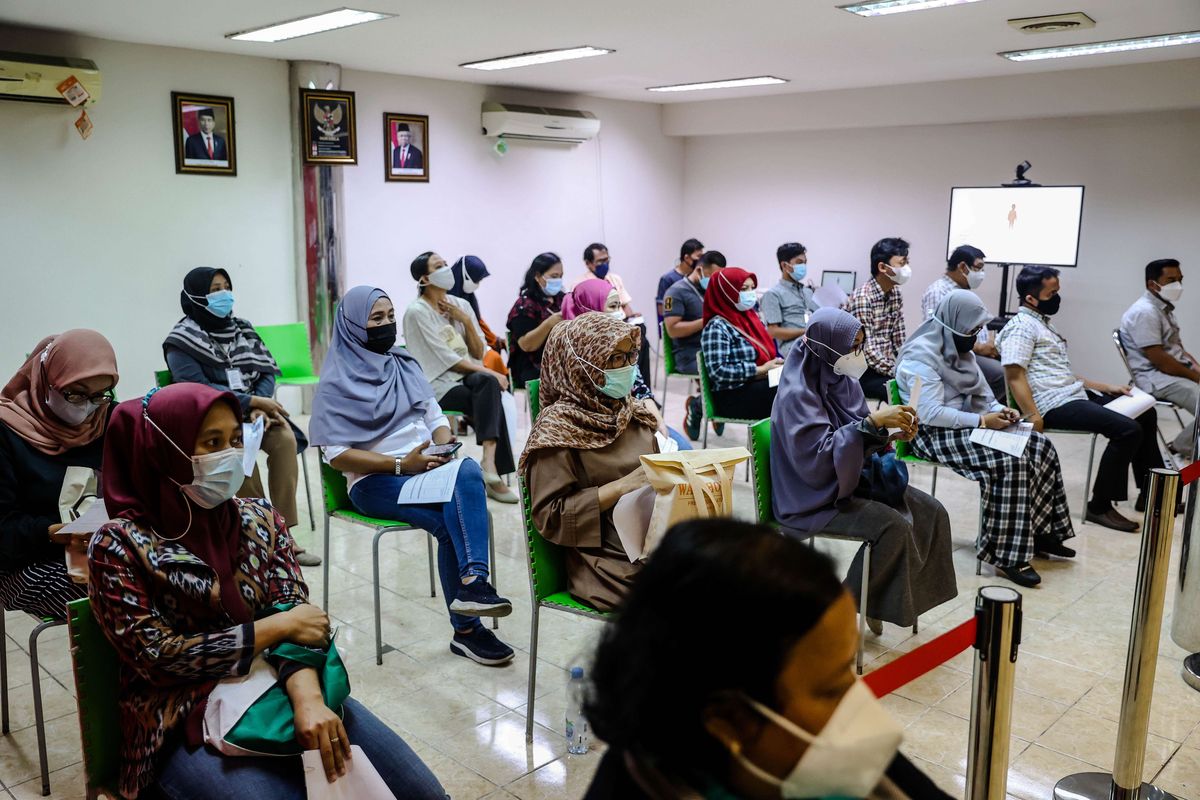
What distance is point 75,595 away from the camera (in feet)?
8.32

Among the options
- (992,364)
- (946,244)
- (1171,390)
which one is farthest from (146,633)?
(946,244)

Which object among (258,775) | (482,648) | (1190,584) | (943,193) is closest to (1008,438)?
(1190,584)

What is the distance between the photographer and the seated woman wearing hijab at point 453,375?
195 inches

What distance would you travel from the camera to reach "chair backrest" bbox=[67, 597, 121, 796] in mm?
1802

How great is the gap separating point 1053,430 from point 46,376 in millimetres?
4346

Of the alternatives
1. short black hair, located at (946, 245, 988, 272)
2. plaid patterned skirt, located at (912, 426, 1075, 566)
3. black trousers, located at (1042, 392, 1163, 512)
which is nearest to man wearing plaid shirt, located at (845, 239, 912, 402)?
short black hair, located at (946, 245, 988, 272)

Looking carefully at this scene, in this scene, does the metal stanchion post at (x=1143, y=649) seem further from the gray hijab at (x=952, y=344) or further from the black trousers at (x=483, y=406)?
the black trousers at (x=483, y=406)

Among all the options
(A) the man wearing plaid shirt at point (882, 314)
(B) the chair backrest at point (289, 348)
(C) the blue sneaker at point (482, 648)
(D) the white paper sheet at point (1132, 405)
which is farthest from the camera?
(A) the man wearing plaid shirt at point (882, 314)

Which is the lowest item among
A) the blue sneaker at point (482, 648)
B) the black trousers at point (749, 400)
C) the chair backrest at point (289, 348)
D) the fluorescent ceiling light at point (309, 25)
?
the blue sneaker at point (482, 648)

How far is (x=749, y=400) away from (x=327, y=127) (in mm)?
3722

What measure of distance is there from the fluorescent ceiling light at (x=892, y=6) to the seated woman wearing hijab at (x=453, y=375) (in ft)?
7.94

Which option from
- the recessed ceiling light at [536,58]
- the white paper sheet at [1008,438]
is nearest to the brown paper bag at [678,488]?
the white paper sheet at [1008,438]

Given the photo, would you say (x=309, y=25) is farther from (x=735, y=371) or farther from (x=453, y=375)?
(x=735, y=371)

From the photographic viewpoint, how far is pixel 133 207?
5977mm
